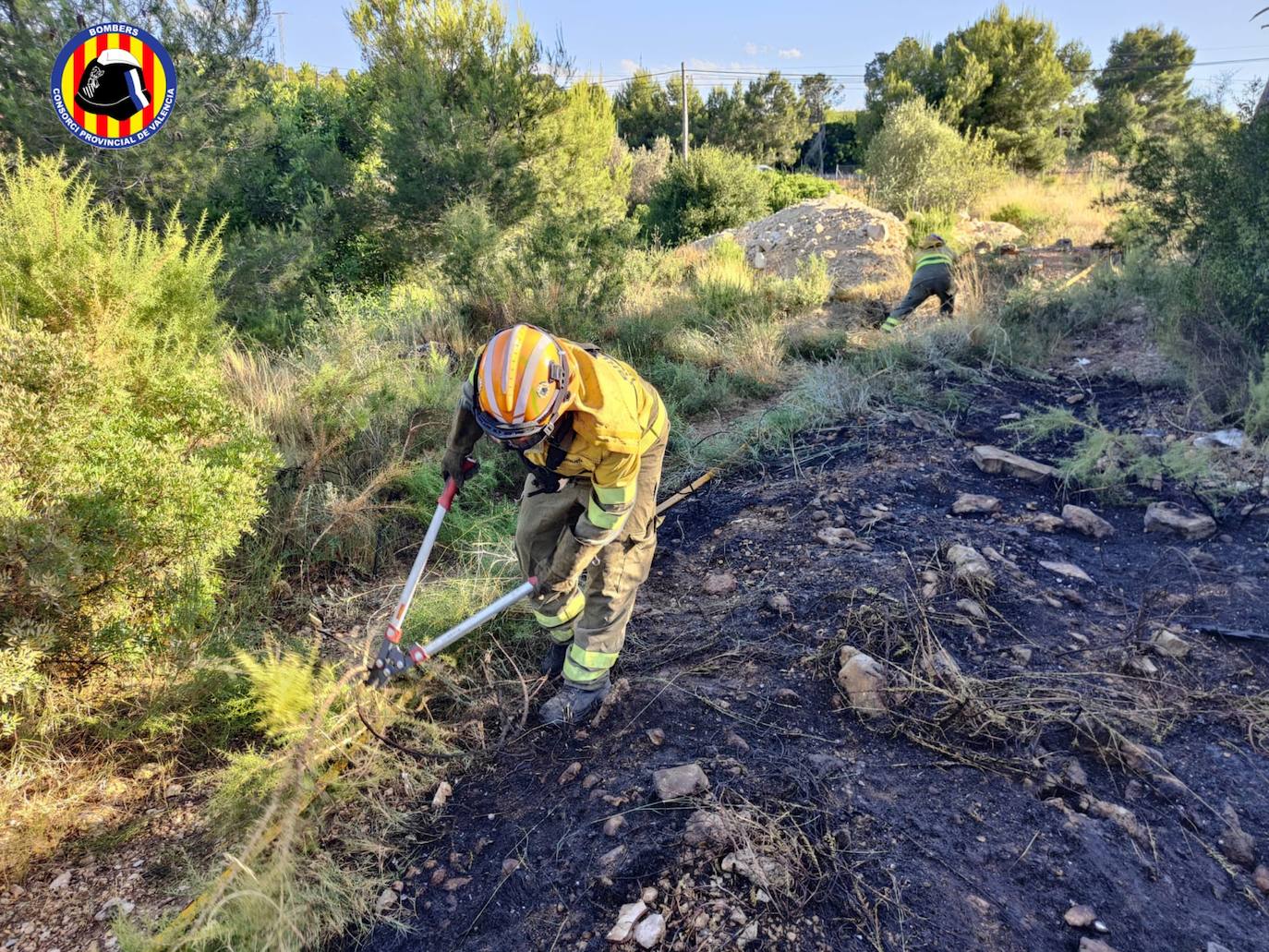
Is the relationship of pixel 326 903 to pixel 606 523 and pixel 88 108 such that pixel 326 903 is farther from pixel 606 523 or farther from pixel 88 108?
pixel 88 108

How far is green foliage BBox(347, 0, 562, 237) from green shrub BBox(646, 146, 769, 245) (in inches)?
179

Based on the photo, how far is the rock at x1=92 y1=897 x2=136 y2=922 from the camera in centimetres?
228

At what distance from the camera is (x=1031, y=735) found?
2691 millimetres

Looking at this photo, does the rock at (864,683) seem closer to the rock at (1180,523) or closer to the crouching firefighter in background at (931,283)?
the rock at (1180,523)

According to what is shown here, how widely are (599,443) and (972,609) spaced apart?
202 centimetres

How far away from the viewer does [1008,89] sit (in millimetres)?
23312

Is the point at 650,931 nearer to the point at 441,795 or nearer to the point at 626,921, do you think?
the point at 626,921

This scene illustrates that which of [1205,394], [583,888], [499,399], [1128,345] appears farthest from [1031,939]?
Answer: [1128,345]

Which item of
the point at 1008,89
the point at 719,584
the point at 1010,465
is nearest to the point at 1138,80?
the point at 1008,89

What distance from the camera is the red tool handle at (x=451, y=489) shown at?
2.96m

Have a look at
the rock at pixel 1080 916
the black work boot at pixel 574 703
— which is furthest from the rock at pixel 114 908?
the rock at pixel 1080 916

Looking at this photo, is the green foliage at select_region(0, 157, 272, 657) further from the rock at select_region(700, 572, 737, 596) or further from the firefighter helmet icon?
the firefighter helmet icon

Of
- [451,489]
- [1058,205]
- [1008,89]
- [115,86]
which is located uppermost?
[1008,89]

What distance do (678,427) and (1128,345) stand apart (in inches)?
200
